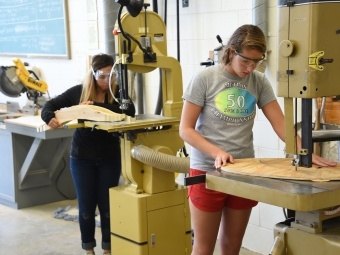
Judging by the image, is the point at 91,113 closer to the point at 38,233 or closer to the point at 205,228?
the point at 205,228

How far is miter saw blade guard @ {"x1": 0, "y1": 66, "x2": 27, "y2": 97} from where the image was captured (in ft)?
15.2

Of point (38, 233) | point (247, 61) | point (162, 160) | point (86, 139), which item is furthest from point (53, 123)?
point (247, 61)

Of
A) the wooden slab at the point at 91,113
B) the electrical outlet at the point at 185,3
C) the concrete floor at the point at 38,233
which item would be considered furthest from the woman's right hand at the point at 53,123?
the electrical outlet at the point at 185,3

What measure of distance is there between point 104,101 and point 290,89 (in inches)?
65.3

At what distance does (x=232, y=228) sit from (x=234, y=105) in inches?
19.1

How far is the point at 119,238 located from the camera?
326 cm

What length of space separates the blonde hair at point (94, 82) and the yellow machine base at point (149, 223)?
53 centimetres

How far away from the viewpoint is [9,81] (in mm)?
4672

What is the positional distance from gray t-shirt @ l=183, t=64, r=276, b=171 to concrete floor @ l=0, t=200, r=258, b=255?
1.71 metres

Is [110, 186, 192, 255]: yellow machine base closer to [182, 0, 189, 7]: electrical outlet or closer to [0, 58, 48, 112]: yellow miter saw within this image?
[182, 0, 189, 7]: electrical outlet

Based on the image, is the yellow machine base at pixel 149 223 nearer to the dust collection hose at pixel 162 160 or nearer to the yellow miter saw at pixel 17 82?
the dust collection hose at pixel 162 160

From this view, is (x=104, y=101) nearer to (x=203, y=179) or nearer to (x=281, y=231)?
(x=203, y=179)

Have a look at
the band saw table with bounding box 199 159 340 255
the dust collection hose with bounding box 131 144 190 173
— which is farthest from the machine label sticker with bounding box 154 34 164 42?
the band saw table with bounding box 199 159 340 255

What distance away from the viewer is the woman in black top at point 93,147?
3.27 m
